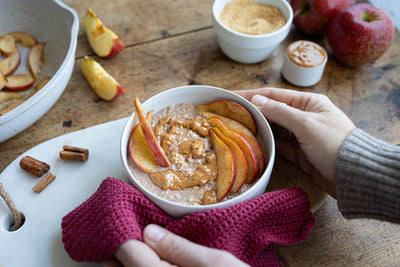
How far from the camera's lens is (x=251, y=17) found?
1384 mm

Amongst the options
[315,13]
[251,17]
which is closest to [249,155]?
[251,17]

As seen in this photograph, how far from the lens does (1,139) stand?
1072 millimetres

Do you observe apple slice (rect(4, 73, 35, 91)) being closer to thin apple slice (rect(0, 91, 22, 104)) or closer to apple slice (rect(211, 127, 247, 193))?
thin apple slice (rect(0, 91, 22, 104))

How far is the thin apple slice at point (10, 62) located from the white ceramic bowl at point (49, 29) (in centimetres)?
10

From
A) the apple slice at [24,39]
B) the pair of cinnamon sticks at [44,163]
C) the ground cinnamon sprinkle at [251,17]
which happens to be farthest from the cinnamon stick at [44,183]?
the ground cinnamon sprinkle at [251,17]

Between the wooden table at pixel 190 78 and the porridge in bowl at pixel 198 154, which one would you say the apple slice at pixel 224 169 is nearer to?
the porridge in bowl at pixel 198 154

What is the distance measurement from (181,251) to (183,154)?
255mm

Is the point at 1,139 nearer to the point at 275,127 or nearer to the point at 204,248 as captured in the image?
the point at 204,248

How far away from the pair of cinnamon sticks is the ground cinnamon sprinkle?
2.39 ft

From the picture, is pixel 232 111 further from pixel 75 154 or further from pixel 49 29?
pixel 49 29

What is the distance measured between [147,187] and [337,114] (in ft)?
1.74

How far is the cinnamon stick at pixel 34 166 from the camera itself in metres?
0.98

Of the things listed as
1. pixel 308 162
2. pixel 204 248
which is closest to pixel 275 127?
pixel 308 162

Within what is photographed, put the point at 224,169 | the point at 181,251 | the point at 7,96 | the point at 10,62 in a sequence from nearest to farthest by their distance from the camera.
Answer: the point at 181,251 → the point at 224,169 → the point at 7,96 → the point at 10,62
